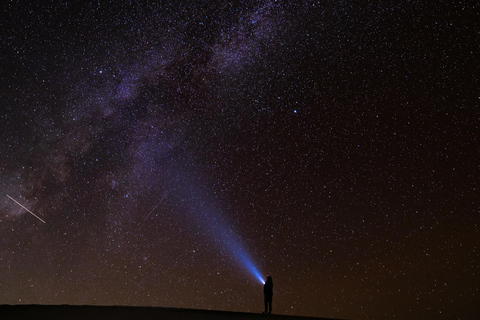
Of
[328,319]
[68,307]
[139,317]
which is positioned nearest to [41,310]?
[68,307]

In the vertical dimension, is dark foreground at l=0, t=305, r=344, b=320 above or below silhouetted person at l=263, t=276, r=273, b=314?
below

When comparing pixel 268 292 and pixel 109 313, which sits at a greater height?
pixel 268 292

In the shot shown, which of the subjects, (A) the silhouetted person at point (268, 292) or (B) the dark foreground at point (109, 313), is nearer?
(B) the dark foreground at point (109, 313)

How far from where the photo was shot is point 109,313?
32.0 ft

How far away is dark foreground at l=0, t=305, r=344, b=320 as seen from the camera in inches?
366

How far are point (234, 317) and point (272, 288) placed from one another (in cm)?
168

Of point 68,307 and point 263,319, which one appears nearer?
point 263,319

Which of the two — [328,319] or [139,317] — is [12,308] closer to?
[139,317]

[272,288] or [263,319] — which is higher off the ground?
[272,288]

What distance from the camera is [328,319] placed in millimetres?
10578

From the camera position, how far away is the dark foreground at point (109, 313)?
30.5 ft

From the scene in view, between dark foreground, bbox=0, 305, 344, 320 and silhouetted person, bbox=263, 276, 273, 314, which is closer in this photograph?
dark foreground, bbox=0, 305, 344, 320

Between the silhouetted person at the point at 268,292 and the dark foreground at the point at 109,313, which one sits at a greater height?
the silhouetted person at the point at 268,292

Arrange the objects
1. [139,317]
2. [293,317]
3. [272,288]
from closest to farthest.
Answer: [139,317], [293,317], [272,288]
